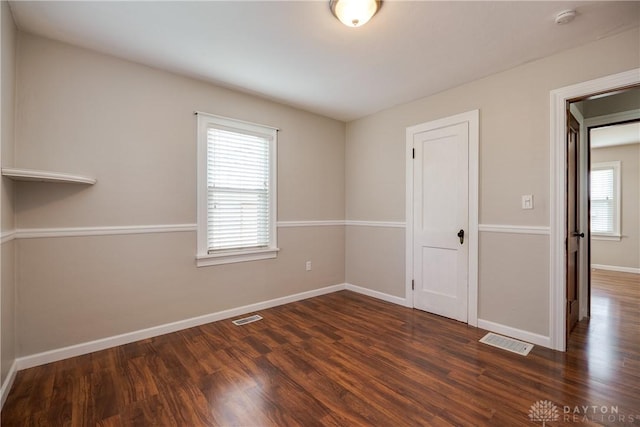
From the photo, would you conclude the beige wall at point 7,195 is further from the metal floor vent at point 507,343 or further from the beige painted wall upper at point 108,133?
the metal floor vent at point 507,343

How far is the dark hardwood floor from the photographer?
5.47 feet

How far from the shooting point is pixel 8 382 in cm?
188

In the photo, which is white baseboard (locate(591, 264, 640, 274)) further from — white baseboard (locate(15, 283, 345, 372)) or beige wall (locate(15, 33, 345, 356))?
beige wall (locate(15, 33, 345, 356))

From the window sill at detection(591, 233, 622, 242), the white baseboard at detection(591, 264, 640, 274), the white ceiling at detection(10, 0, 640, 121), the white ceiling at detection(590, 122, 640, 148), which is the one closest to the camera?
the white ceiling at detection(10, 0, 640, 121)

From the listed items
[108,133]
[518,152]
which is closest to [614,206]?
[518,152]

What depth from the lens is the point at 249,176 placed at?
3367 millimetres

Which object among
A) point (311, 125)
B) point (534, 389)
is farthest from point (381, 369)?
→ point (311, 125)

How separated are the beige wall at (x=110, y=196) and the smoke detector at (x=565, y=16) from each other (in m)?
2.79

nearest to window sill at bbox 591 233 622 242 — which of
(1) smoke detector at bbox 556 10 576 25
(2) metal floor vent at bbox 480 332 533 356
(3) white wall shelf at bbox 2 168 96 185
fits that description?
(2) metal floor vent at bbox 480 332 533 356

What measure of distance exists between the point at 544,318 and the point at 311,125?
335 centimetres

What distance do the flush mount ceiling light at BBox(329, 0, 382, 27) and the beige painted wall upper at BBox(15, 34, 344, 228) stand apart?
174 cm

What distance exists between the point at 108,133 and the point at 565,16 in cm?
362

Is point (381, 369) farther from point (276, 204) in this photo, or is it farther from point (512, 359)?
point (276, 204)

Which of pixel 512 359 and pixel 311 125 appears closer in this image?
pixel 512 359
